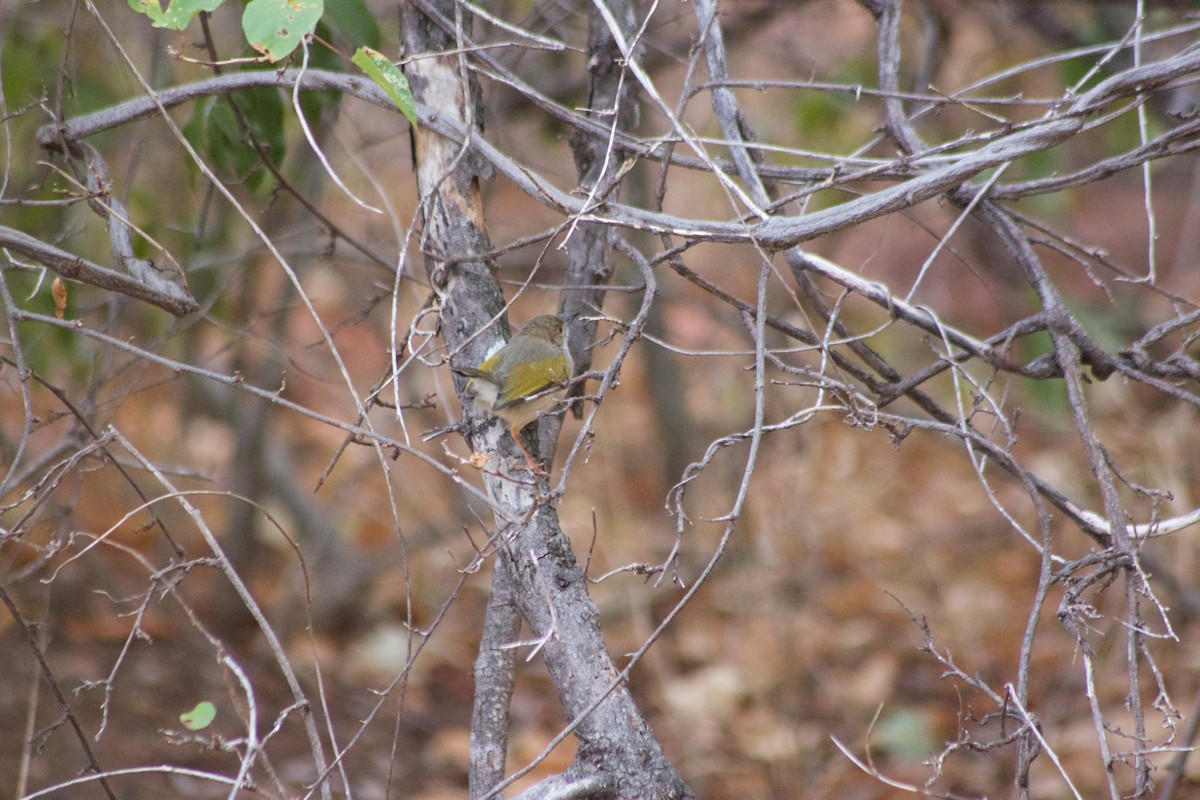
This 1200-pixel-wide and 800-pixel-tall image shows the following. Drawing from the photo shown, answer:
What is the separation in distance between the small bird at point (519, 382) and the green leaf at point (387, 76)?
669 mm

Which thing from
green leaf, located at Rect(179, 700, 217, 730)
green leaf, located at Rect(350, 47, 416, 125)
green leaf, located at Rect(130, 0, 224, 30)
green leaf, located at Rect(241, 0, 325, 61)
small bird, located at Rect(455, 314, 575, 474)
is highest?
green leaf, located at Rect(130, 0, 224, 30)

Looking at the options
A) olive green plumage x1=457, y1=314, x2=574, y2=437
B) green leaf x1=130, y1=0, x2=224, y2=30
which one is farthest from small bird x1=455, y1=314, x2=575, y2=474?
green leaf x1=130, y1=0, x2=224, y2=30

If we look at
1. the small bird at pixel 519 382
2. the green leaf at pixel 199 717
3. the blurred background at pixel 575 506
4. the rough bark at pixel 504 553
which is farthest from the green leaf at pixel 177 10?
the green leaf at pixel 199 717

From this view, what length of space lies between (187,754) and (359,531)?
106 inches

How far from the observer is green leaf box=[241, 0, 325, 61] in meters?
2.23

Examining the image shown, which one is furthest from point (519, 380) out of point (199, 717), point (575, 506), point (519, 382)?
point (575, 506)

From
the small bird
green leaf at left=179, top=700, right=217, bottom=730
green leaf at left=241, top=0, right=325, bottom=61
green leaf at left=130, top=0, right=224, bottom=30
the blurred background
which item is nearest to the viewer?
green leaf at left=179, top=700, right=217, bottom=730

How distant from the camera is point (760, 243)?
2.25 m

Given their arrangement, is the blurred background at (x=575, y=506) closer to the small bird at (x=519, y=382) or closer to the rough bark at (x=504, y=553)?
the small bird at (x=519, y=382)

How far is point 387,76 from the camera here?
2.26 m

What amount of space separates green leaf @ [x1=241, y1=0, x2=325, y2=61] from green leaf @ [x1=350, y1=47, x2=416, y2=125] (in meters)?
0.13

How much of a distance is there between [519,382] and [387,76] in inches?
38.3

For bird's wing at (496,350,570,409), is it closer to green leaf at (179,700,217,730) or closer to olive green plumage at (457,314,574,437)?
olive green plumage at (457,314,574,437)

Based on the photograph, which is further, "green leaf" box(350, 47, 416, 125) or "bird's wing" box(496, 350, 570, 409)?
"bird's wing" box(496, 350, 570, 409)
